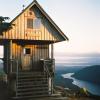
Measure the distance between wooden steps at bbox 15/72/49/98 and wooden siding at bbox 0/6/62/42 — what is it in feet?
12.8

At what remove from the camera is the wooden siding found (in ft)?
108

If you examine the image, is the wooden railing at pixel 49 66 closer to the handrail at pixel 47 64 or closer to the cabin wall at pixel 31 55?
the handrail at pixel 47 64

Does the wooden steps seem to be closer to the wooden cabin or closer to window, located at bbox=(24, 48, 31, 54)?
the wooden cabin

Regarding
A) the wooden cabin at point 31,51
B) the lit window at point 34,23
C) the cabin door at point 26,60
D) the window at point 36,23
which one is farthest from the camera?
the cabin door at point 26,60

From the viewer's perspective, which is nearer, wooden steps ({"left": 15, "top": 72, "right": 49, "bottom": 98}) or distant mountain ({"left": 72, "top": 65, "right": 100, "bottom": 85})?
wooden steps ({"left": 15, "top": 72, "right": 49, "bottom": 98})

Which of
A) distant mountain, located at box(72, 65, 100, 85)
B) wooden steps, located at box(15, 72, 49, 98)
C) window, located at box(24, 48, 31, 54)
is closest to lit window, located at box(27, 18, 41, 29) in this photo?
window, located at box(24, 48, 31, 54)

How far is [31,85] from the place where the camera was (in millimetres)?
32281

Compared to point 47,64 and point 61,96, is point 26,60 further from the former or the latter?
point 61,96

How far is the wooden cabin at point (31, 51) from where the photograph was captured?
107ft

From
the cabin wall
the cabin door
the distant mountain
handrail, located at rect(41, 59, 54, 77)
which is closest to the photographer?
handrail, located at rect(41, 59, 54, 77)

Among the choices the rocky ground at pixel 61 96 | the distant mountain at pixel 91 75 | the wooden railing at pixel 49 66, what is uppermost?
the wooden railing at pixel 49 66

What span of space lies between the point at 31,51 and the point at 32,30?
2982 millimetres

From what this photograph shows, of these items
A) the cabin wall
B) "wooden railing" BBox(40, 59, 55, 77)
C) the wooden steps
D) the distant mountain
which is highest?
the cabin wall

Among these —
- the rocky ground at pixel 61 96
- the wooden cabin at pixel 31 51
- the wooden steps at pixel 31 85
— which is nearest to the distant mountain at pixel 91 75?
the wooden cabin at pixel 31 51
